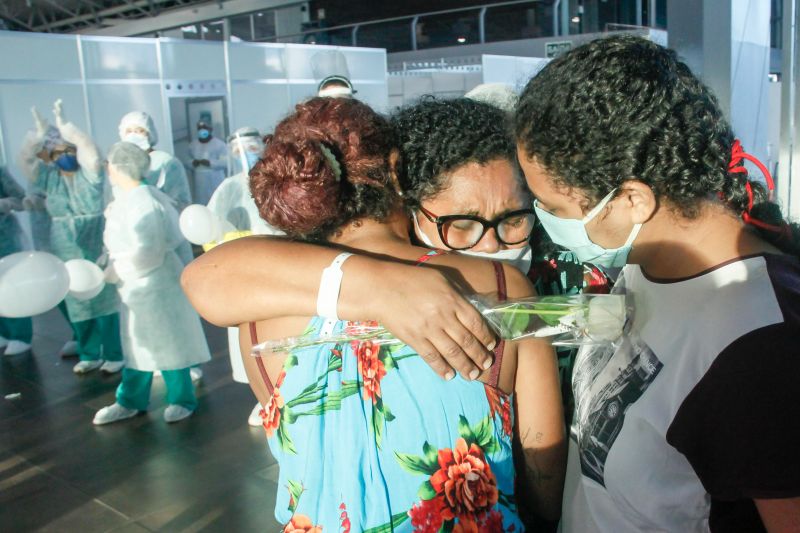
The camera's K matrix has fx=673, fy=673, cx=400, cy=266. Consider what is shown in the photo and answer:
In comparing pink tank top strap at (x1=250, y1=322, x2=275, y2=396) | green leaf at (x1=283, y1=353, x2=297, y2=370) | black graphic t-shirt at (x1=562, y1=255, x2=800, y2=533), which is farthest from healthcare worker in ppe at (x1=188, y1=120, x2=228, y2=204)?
black graphic t-shirt at (x1=562, y1=255, x2=800, y2=533)

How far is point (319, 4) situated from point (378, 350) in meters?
21.7

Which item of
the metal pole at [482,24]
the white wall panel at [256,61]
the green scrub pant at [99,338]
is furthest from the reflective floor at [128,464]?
the metal pole at [482,24]

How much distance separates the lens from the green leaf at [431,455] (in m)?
1.09

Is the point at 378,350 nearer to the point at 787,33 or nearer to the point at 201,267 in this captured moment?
the point at 201,267

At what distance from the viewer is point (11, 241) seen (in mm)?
6133

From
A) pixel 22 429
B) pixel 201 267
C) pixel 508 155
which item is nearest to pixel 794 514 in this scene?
pixel 508 155

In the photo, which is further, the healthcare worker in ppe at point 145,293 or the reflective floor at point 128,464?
the healthcare worker in ppe at point 145,293

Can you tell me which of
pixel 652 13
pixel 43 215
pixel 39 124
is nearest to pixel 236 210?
pixel 43 215

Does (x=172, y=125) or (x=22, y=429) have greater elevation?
(x=172, y=125)

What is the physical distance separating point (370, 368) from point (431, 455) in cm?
17

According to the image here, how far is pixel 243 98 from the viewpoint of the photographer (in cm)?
1052

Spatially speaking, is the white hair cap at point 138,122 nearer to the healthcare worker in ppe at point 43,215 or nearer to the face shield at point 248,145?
the healthcare worker in ppe at point 43,215

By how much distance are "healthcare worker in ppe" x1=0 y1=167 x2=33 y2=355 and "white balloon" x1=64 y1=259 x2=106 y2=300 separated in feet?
7.51

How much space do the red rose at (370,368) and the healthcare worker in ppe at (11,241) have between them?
235 inches
